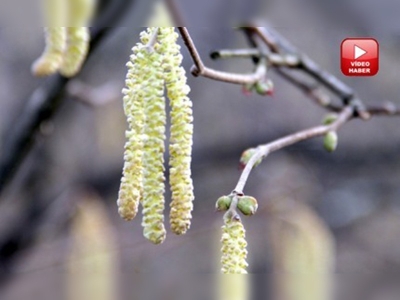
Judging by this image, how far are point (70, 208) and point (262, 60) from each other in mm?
636

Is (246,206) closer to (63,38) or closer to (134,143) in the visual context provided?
(134,143)

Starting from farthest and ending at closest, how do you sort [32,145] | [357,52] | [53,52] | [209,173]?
1. [209,173]
2. [32,145]
3. [357,52]
4. [53,52]

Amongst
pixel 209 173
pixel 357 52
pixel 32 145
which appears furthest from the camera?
pixel 209 173

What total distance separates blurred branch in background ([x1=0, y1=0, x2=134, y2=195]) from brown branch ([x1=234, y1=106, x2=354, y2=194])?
213mm

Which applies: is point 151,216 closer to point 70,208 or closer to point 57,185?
point 70,208

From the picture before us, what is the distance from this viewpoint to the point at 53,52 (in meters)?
0.51

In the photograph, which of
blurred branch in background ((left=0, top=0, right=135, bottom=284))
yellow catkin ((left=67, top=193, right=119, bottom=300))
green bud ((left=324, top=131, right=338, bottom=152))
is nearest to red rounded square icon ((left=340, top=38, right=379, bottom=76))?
green bud ((left=324, top=131, right=338, bottom=152))

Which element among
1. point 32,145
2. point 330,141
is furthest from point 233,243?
point 32,145

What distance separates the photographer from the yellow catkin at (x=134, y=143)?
1.38 feet

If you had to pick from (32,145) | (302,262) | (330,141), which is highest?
(330,141)

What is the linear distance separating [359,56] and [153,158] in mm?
340

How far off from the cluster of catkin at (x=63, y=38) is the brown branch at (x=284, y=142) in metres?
0.16

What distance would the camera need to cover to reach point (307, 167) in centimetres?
157

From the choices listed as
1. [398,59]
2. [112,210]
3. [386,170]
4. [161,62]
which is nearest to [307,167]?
[386,170]
